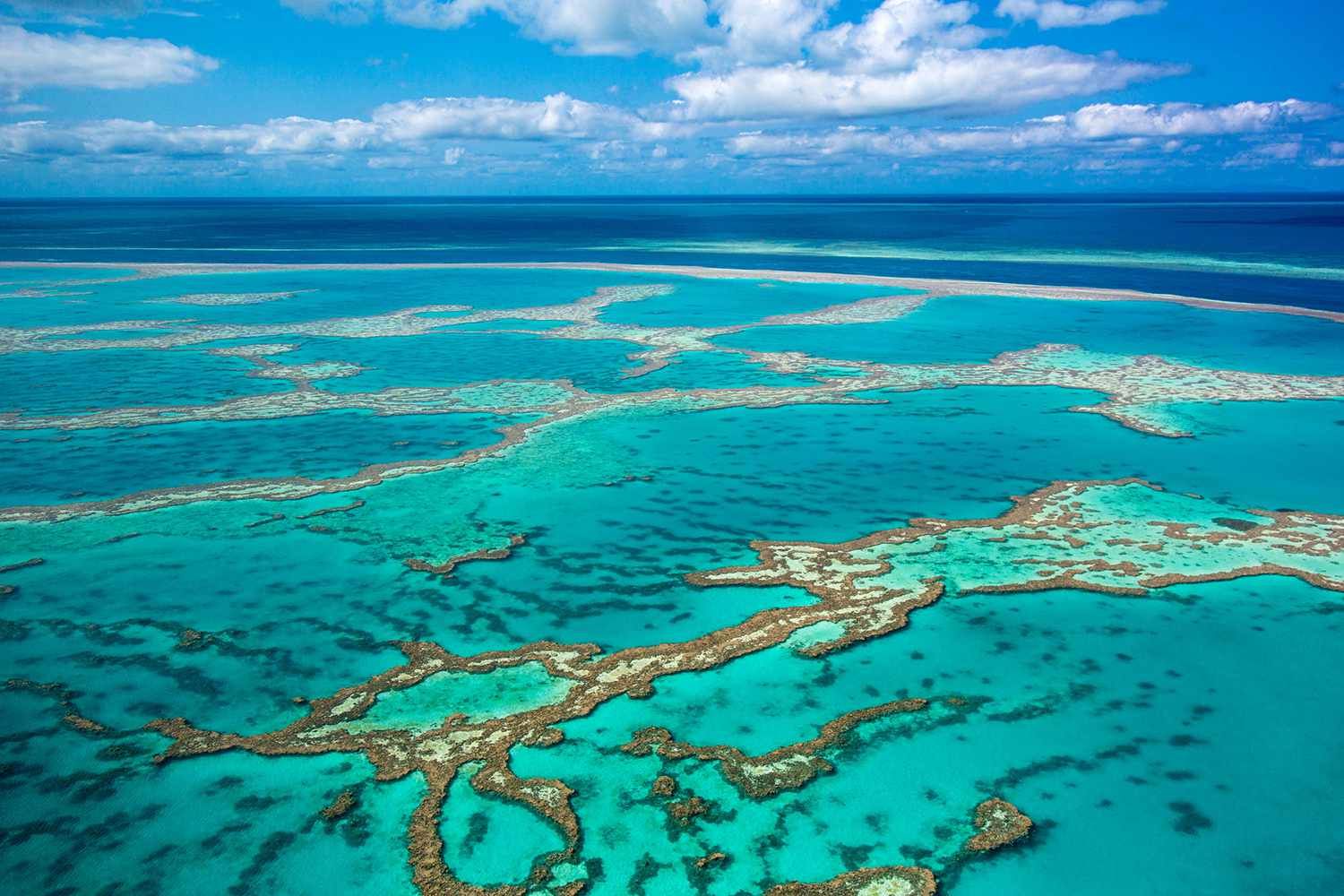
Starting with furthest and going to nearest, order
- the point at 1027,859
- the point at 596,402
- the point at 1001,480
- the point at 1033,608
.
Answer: the point at 596,402 → the point at 1001,480 → the point at 1033,608 → the point at 1027,859

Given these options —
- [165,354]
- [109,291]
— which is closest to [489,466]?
[165,354]

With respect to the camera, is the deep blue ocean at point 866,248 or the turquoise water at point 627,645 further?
the deep blue ocean at point 866,248

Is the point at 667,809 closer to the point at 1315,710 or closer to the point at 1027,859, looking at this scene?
the point at 1027,859

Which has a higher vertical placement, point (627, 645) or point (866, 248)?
point (866, 248)

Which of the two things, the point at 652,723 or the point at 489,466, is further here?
the point at 489,466

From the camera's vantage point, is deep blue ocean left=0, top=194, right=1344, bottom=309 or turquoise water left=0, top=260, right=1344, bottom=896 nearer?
turquoise water left=0, top=260, right=1344, bottom=896

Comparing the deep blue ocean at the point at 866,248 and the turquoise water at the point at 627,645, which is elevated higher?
the deep blue ocean at the point at 866,248

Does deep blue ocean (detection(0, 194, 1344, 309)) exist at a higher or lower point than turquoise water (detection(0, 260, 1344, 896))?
higher

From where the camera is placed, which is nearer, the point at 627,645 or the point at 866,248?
the point at 627,645
